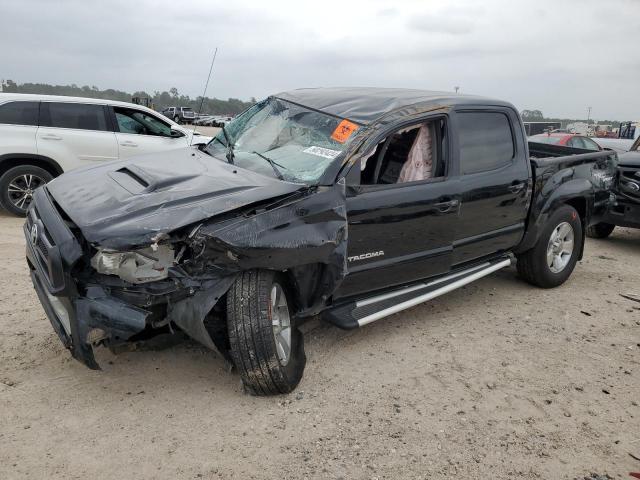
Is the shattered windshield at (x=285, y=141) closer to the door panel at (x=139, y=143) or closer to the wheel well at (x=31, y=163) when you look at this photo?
the door panel at (x=139, y=143)

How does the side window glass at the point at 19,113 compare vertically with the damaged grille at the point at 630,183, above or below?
above

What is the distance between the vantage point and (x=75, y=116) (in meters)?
8.06

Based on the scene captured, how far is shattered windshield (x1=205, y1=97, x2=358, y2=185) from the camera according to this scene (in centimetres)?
359

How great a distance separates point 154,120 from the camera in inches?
345

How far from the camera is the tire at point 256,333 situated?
2.95m

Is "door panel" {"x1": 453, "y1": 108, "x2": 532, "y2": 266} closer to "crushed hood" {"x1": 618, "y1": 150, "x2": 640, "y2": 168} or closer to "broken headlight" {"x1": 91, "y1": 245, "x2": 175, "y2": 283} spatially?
"broken headlight" {"x1": 91, "y1": 245, "x2": 175, "y2": 283}

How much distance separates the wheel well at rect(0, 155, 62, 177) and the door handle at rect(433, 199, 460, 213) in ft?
20.2

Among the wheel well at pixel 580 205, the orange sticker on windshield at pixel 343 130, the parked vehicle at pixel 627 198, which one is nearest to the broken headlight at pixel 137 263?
the orange sticker on windshield at pixel 343 130

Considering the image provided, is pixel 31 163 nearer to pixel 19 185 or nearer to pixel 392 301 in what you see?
pixel 19 185

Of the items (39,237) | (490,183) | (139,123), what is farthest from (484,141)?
(139,123)

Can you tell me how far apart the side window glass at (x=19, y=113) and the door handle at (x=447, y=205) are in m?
6.46

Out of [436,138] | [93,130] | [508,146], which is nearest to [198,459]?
[436,138]

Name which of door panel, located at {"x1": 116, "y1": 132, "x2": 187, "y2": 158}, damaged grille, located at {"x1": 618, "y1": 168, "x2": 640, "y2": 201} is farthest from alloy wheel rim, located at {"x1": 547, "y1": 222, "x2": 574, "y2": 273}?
door panel, located at {"x1": 116, "y1": 132, "x2": 187, "y2": 158}

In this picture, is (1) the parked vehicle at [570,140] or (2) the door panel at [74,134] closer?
(2) the door panel at [74,134]
